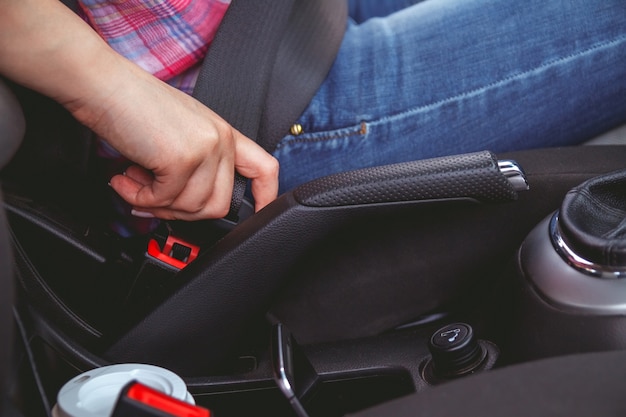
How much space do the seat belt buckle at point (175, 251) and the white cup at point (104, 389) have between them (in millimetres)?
197

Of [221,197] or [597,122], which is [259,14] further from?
[597,122]

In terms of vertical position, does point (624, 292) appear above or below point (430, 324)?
above

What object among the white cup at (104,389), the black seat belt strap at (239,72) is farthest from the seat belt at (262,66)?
the white cup at (104,389)

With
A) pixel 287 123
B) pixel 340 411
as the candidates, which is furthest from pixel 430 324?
pixel 287 123

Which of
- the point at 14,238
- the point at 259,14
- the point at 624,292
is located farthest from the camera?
the point at 259,14

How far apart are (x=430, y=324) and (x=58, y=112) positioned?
1.58 ft

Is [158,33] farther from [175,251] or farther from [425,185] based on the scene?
[425,185]

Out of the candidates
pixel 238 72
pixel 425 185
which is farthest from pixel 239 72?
pixel 425 185

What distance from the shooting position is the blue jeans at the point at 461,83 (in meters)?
0.85

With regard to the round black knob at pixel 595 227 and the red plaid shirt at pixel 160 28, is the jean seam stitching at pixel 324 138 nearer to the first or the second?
the red plaid shirt at pixel 160 28

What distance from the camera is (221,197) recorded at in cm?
76

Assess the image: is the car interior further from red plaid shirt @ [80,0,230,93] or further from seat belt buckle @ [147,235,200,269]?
red plaid shirt @ [80,0,230,93]

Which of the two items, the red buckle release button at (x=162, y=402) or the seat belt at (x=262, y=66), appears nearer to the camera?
the red buckle release button at (x=162, y=402)

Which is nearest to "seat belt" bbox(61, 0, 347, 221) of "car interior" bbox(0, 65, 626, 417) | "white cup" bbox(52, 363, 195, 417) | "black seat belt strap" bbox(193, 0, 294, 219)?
"black seat belt strap" bbox(193, 0, 294, 219)
